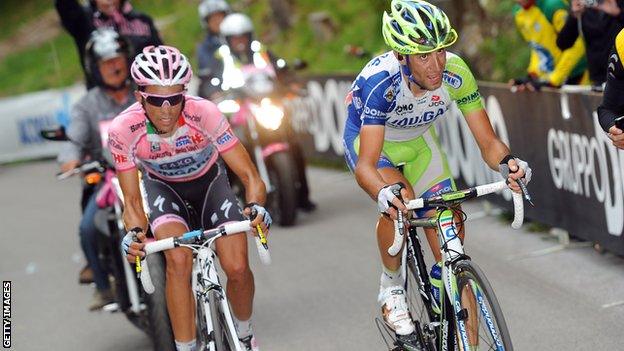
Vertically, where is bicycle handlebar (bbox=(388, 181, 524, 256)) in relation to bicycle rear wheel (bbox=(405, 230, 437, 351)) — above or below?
above

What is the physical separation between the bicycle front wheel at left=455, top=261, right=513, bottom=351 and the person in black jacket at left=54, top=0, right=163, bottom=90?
19.5 feet

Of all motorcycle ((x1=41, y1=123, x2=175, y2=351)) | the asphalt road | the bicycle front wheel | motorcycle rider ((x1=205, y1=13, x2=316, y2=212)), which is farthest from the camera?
motorcycle rider ((x1=205, y1=13, x2=316, y2=212))

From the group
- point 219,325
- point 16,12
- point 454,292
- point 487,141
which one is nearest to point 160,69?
point 219,325

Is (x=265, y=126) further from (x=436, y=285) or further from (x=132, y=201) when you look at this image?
(x=436, y=285)

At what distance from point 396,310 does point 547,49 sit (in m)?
5.02

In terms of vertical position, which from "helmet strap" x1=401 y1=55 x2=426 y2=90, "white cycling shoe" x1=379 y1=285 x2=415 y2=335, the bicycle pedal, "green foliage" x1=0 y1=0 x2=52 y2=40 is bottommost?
the bicycle pedal

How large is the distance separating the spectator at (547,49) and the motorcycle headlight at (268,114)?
2.97m

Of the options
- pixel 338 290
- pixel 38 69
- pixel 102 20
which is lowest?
pixel 338 290

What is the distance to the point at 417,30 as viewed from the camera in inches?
244

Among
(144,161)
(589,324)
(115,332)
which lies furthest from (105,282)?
(589,324)

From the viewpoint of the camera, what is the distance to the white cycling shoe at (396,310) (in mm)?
6730

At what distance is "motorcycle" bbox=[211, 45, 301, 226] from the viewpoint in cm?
1314

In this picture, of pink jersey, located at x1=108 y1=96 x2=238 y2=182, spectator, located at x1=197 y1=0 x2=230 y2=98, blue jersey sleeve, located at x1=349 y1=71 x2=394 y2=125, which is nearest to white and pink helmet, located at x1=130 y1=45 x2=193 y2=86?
pink jersey, located at x1=108 y1=96 x2=238 y2=182

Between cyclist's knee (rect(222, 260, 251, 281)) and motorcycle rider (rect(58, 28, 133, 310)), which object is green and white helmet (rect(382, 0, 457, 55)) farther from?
motorcycle rider (rect(58, 28, 133, 310))
